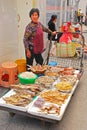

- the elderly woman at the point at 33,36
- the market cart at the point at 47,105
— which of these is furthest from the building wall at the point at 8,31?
the market cart at the point at 47,105

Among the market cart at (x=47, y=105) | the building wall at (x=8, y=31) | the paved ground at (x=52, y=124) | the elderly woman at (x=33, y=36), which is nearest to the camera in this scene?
the market cart at (x=47, y=105)

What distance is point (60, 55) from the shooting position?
12.2 feet

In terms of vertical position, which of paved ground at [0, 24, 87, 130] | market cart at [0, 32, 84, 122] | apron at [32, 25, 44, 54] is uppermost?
apron at [32, 25, 44, 54]

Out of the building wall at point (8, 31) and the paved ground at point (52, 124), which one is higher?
the building wall at point (8, 31)

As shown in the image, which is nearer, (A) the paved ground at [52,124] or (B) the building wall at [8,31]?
(A) the paved ground at [52,124]

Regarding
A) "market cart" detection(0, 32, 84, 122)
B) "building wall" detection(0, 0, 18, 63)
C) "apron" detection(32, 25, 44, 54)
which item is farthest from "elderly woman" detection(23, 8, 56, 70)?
"market cart" detection(0, 32, 84, 122)

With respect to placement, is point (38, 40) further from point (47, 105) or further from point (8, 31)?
point (47, 105)

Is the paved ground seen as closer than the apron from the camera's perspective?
Yes

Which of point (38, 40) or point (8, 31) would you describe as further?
point (8, 31)

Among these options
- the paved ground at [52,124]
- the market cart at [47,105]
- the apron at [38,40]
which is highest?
the apron at [38,40]

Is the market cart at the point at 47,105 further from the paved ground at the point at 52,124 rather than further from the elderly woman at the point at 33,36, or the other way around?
the elderly woman at the point at 33,36

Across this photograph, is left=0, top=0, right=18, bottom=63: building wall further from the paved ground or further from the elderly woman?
the paved ground

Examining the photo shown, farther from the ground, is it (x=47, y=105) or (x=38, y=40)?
(x=38, y=40)

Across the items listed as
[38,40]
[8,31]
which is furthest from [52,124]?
[8,31]
